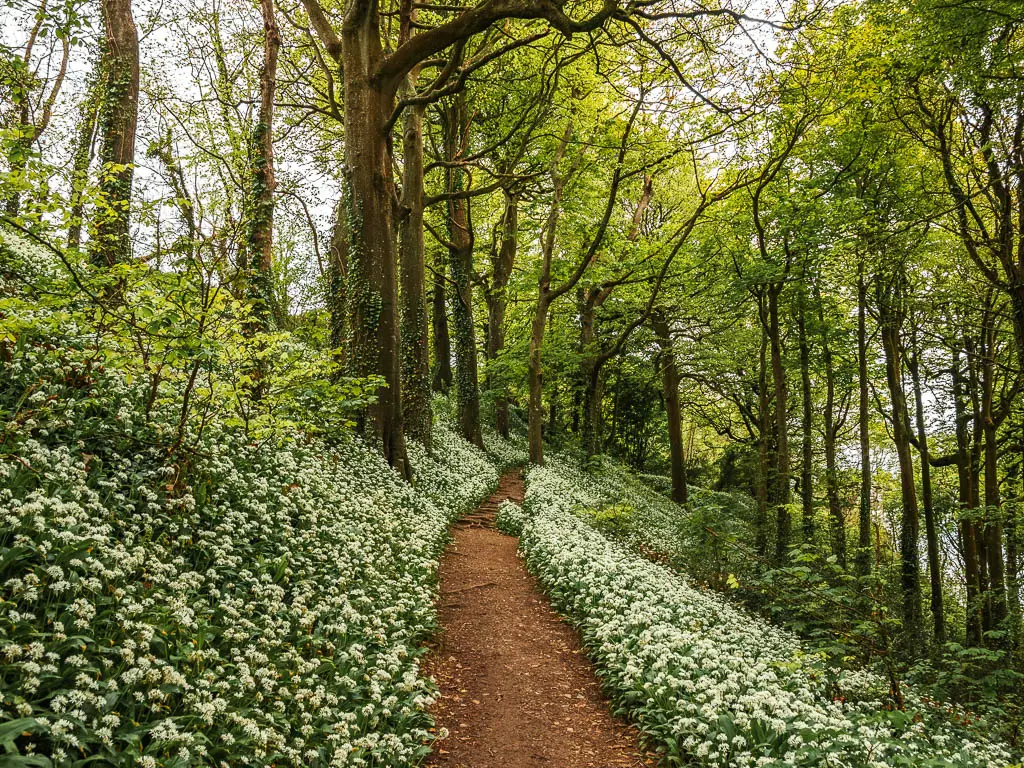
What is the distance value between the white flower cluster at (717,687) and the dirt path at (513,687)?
294 millimetres

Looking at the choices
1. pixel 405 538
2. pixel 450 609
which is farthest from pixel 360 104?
pixel 450 609

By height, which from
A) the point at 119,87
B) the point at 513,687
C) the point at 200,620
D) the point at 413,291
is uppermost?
the point at 119,87

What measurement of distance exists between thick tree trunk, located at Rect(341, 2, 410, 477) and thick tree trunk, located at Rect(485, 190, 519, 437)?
681cm

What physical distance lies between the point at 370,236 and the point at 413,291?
3.18 meters

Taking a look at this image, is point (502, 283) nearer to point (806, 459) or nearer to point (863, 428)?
point (806, 459)

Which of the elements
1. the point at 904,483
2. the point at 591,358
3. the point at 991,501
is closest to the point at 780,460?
the point at 904,483

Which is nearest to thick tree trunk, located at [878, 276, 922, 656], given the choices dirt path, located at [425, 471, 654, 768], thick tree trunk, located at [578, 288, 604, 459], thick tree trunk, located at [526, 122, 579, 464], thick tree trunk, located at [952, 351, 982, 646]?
thick tree trunk, located at [952, 351, 982, 646]

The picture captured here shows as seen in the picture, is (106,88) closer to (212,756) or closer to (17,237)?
(17,237)

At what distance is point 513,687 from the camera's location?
612cm

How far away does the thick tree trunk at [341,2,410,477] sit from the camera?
11.1m

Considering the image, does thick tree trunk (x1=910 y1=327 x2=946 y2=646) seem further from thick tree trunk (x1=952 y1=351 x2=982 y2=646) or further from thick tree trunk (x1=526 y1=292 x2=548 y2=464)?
thick tree trunk (x1=526 y1=292 x2=548 y2=464)

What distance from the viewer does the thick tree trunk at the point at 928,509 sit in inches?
476

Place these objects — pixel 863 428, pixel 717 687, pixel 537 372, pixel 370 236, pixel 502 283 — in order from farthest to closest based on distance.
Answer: pixel 502 283
pixel 537 372
pixel 863 428
pixel 370 236
pixel 717 687

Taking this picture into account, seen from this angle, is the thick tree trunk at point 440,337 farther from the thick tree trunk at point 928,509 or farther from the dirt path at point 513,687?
the dirt path at point 513,687
